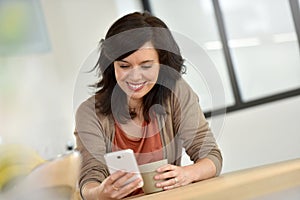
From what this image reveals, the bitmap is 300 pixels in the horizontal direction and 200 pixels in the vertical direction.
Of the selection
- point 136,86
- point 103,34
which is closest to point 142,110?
point 136,86

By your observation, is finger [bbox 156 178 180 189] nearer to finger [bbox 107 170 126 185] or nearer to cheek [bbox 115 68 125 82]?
finger [bbox 107 170 126 185]

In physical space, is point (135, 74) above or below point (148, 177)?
above

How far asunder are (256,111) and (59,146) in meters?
0.66

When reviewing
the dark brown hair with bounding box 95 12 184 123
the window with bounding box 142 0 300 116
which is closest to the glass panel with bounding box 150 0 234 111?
the window with bounding box 142 0 300 116

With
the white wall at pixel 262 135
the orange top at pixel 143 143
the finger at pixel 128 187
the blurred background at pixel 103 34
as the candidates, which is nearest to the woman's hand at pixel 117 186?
the finger at pixel 128 187

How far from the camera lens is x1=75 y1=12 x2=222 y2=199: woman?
694 mm

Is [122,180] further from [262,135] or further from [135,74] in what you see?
[262,135]

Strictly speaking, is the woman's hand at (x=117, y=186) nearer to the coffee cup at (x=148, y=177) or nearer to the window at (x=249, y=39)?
the coffee cup at (x=148, y=177)

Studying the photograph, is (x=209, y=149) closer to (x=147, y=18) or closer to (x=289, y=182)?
(x=147, y=18)

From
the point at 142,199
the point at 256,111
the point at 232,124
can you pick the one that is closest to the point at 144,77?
the point at 142,199

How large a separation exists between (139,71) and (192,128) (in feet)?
0.37

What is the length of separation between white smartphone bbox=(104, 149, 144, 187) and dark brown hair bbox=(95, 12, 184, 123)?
0.14 meters

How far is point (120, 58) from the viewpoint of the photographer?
2.30ft

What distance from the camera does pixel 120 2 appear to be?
1.32m
